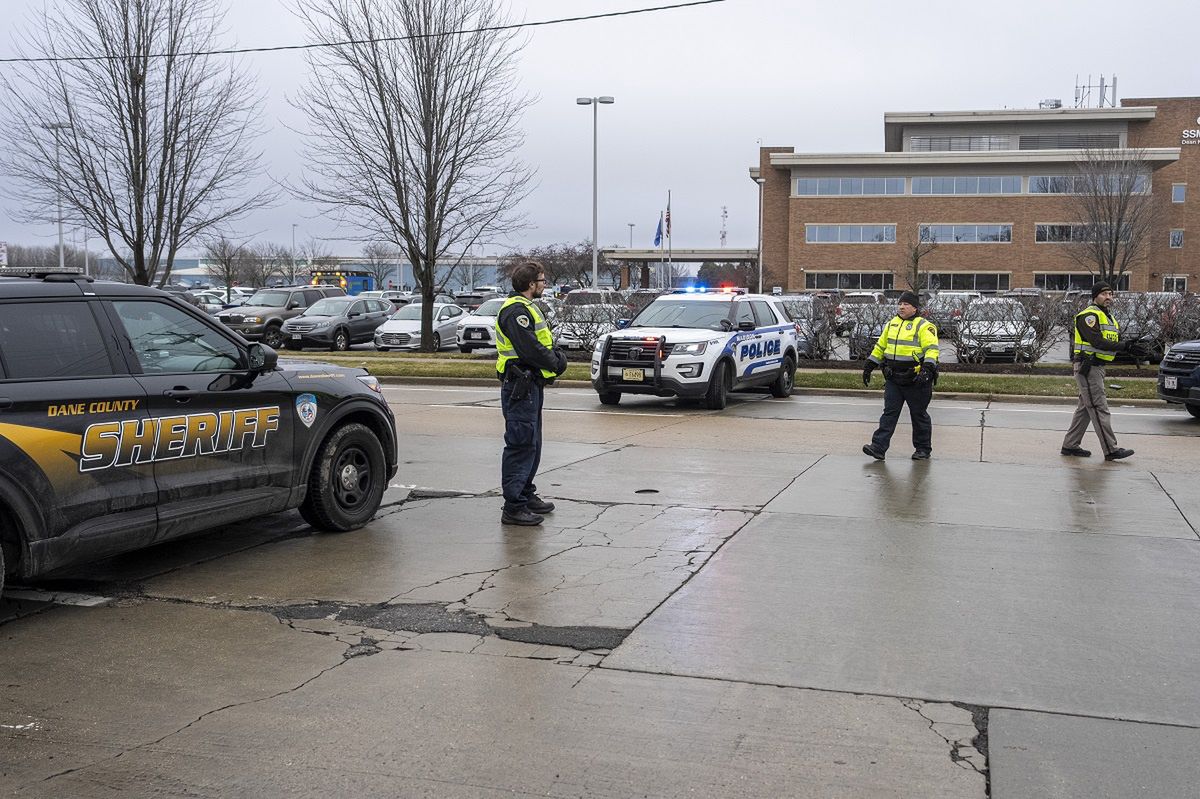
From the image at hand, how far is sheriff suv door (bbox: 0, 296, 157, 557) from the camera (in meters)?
5.39

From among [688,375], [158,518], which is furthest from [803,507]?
[688,375]

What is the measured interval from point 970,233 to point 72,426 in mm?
68183

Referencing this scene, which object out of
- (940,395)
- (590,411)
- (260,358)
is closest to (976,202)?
(940,395)

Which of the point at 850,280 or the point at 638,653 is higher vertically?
the point at 850,280

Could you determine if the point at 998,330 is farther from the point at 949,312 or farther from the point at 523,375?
the point at 523,375

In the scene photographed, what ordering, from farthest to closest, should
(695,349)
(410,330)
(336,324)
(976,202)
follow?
(976,202), (336,324), (410,330), (695,349)

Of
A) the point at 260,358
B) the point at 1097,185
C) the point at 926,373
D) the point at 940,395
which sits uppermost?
the point at 1097,185

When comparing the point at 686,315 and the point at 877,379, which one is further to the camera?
the point at 877,379

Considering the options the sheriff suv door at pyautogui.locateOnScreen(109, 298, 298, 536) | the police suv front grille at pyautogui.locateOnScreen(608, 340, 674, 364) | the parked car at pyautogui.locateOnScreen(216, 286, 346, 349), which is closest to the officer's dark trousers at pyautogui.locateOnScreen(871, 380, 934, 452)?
the police suv front grille at pyautogui.locateOnScreen(608, 340, 674, 364)

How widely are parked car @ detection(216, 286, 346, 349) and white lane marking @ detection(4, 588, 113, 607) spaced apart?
85.0ft

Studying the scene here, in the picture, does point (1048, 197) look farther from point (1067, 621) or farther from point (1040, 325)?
point (1067, 621)

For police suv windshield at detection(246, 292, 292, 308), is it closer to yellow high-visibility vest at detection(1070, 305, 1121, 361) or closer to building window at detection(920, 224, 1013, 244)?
yellow high-visibility vest at detection(1070, 305, 1121, 361)

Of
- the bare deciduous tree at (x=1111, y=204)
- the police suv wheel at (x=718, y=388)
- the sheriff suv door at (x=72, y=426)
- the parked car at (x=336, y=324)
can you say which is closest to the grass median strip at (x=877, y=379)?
the police suv wheel at (x=718, y=388)

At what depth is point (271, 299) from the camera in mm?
34344
